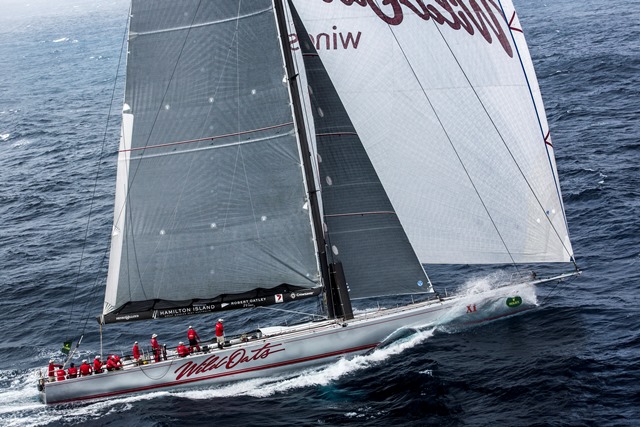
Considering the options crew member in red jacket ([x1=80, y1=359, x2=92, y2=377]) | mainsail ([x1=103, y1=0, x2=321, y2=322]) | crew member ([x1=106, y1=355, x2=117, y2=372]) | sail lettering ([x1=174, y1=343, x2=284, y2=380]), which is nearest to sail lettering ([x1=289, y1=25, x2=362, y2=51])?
mainsail ([x1=103, y1=0, x2=321, y2=322])

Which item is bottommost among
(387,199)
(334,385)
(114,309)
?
(334,385)

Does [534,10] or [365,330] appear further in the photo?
[534,10]

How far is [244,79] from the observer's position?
→ 1324 inches

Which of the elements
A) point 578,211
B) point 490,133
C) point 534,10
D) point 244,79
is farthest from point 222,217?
point 534,10

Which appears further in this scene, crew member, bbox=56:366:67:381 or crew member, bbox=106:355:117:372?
crew member, bbox=56:366:67:381

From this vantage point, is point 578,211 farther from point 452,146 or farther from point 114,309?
point 114,309

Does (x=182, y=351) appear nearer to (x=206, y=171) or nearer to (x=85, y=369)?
(x=85, y=369)

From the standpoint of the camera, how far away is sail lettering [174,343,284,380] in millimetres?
34906

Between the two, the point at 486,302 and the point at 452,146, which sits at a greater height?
the point at 452,146

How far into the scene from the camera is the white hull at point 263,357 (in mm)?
34812

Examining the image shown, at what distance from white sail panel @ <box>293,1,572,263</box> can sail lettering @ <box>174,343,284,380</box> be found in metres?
7.50

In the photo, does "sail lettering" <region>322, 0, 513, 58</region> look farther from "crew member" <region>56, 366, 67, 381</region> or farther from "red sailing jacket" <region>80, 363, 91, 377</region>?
"crew member" <region>56, 366, 67, 381</region>

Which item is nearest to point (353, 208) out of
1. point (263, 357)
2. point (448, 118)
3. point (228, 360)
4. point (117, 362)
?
point (448, 118)

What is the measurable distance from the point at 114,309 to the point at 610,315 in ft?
67.9
